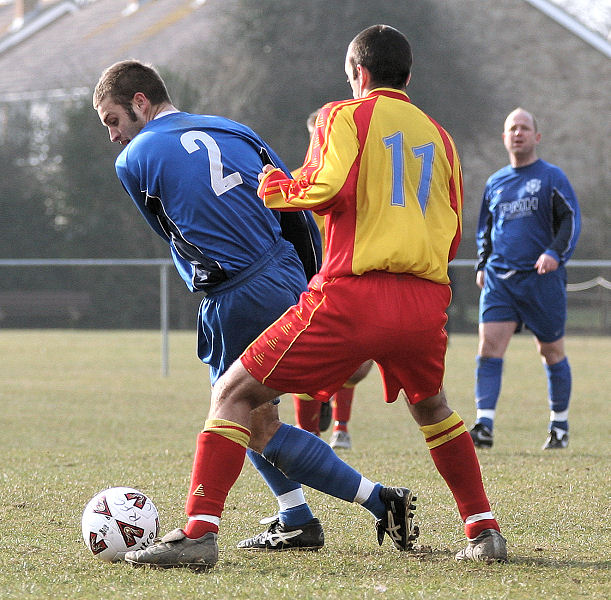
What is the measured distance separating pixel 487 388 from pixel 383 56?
14.6 feet

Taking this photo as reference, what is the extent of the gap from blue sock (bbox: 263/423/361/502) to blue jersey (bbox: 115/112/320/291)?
2.30 feet

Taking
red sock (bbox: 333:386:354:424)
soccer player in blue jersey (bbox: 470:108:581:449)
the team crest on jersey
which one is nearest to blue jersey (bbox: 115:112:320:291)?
red sock (bbox: 333:386:354:424)

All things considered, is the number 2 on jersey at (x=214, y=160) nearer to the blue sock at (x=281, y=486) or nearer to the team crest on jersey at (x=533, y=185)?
the blue sock at (x=281, y=486)

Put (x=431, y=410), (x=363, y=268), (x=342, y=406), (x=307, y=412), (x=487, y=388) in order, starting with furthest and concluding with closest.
Answer: 1. (x=342, y=406)
2. (x=487, y=388)
3. (x=307, y=412)
4. (x=431, y=410)
5. (x=363, y=268)

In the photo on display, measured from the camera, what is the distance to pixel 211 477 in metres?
4.00

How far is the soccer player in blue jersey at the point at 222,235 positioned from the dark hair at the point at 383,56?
1.71 ft

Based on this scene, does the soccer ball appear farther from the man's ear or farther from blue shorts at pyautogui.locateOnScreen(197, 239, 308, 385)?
the man's ear

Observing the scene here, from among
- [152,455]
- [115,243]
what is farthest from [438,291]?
[115,243]

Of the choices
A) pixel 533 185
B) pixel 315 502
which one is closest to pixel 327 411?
pixel 315 502

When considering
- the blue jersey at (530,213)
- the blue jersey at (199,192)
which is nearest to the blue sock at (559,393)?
the blue jersey at (530,213)

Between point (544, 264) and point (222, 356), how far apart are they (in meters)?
4.08

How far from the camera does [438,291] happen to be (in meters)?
4.08

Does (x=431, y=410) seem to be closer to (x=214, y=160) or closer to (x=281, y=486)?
(x=281, y=486)

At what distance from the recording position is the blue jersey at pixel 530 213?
8180 mm
